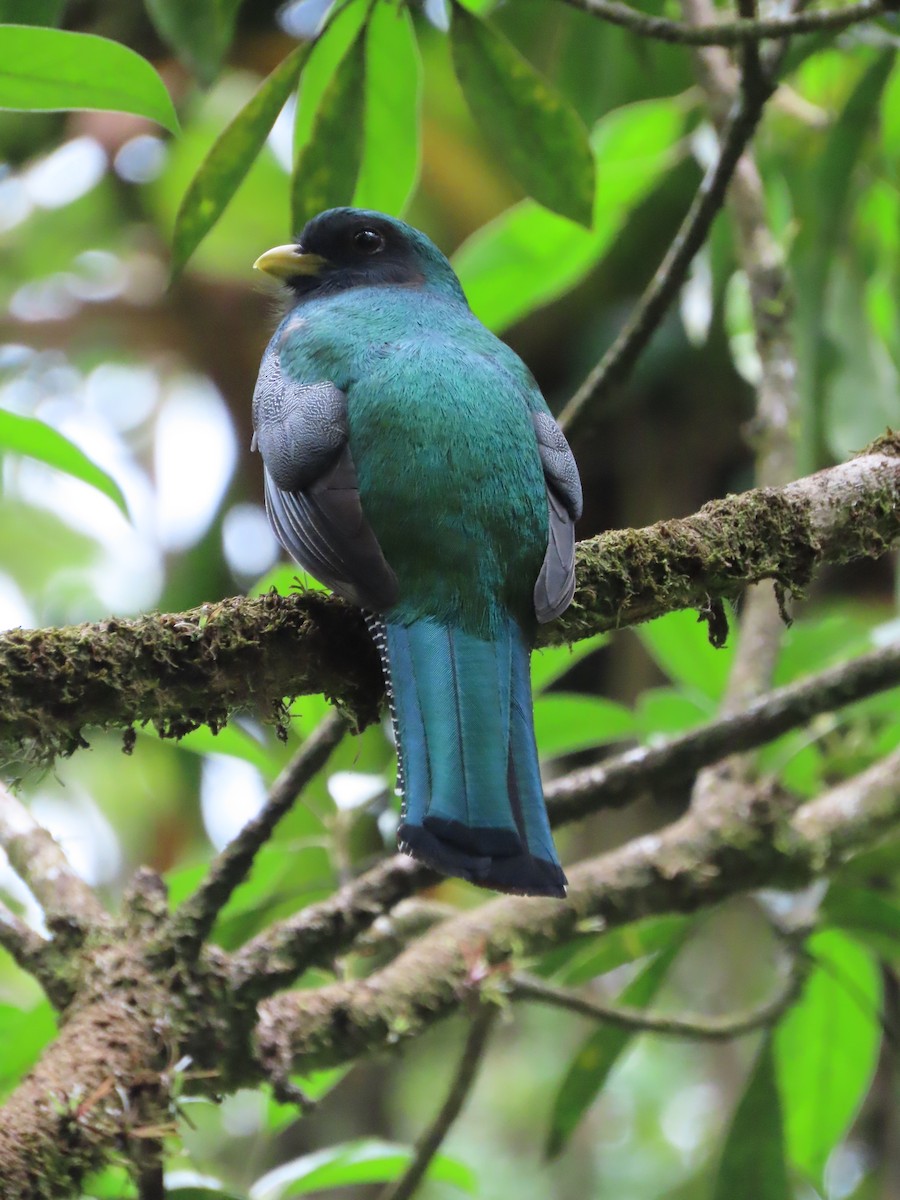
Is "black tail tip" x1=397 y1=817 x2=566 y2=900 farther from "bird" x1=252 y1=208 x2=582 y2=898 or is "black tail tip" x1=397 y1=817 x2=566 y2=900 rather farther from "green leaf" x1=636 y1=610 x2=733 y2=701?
"green leaf" x1=636 y1=610 x2=733 y2=701

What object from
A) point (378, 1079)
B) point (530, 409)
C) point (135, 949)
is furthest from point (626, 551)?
point (378, 1079)

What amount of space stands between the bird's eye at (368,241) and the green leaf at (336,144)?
445 mm

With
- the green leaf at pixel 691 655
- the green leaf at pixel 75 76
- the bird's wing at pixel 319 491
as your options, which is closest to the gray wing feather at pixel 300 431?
the bird's wing at pixel 319 491

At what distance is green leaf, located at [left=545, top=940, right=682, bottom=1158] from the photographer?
3010 mm

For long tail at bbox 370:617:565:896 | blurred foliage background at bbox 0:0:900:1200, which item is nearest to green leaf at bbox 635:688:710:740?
blurred foliage background at bbox 0:0:900:1200

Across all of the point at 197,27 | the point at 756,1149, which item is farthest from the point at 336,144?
the point at 756,1149

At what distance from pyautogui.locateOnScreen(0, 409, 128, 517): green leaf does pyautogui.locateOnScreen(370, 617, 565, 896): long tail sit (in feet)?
1.97

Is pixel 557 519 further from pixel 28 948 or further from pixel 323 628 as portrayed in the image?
pixel 28 948

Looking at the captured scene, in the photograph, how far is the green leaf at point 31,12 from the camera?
231 cm

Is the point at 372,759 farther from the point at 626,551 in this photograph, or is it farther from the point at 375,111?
the point at 375,111

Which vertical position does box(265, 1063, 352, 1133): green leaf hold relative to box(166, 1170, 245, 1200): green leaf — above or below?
below

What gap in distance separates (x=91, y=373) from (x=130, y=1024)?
15.0 feet

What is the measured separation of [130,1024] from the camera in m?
2.17

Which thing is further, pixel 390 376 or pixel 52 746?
pixel 390 376
